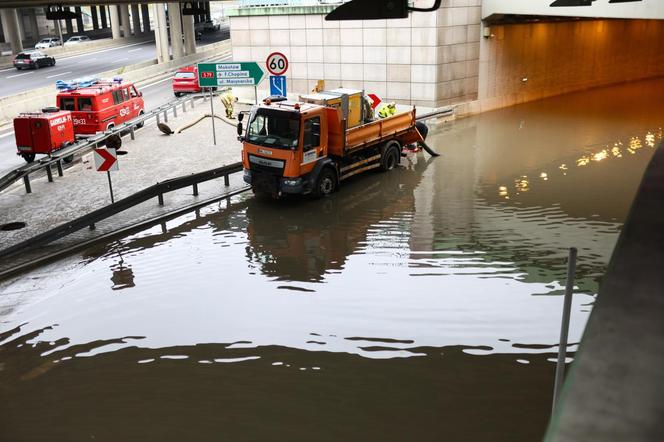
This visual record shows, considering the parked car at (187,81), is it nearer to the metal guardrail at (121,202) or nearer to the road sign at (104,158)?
the metal guardrail at (121,202)

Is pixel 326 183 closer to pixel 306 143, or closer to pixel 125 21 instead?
pixel 306 143

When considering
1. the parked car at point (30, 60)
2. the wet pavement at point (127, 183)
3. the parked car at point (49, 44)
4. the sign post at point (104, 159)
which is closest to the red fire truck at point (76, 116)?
the wet pavement at point (127, 183)

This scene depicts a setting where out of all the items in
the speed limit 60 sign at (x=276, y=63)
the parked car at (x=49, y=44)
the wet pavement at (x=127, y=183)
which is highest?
the parked car at (x=49, y=44)

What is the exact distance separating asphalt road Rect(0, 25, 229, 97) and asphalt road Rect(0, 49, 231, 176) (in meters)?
6.65

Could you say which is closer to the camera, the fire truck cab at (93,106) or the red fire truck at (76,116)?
the red fire truck at (76,116)

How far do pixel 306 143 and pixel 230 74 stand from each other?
17.5ft

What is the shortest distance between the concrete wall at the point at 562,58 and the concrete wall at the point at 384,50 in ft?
4.84

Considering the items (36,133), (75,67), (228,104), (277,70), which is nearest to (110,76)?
(75,67)

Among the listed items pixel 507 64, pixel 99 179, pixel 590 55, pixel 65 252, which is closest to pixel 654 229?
pixel 65 252

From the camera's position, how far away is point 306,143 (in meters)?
14.1

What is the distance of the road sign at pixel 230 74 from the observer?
17.7m

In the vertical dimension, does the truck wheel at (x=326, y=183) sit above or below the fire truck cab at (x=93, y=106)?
below

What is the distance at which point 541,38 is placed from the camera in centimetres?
2875

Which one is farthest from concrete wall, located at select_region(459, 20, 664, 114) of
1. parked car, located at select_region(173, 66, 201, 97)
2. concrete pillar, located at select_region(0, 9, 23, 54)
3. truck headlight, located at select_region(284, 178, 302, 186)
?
concrete pillar, located at select_region(0, 9, 23, 54)
